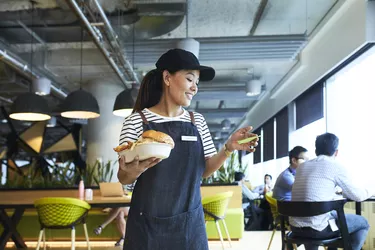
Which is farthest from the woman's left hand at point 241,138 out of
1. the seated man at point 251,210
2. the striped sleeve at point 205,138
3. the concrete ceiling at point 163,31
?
the seated man at point 251,210

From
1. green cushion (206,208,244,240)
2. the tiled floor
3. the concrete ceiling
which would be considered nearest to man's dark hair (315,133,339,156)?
the tiled floor

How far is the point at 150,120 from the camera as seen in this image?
5.70ft

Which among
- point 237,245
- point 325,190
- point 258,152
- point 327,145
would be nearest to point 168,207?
point 325,190

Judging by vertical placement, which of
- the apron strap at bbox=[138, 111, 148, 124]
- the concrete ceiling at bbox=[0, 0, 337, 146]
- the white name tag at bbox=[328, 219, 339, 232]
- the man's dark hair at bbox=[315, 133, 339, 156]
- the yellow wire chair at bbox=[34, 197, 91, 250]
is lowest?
the yellow wire chair at bbox=[34, 197, 91, 250]

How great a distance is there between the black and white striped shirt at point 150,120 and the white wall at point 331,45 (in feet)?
15.9

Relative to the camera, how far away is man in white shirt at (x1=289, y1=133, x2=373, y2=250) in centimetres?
347

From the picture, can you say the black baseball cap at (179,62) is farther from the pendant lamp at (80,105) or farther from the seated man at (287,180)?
the pendant lamp at (80,105)

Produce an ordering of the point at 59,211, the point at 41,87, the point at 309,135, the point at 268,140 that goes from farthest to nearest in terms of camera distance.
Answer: the point at 268,140, the point at 309,135, the point at 41,87, the point at 59,211

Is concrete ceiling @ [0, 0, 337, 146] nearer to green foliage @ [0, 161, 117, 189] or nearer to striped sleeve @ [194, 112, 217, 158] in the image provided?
green foliage @ [0, 161, 117, 189]

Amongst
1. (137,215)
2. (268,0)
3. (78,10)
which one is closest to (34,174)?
(78,10)

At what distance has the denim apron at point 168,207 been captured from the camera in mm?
1644

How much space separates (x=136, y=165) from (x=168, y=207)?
0.24 meters

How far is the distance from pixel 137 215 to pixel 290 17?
668 centimetres

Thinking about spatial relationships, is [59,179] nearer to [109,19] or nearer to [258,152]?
[109,19]
